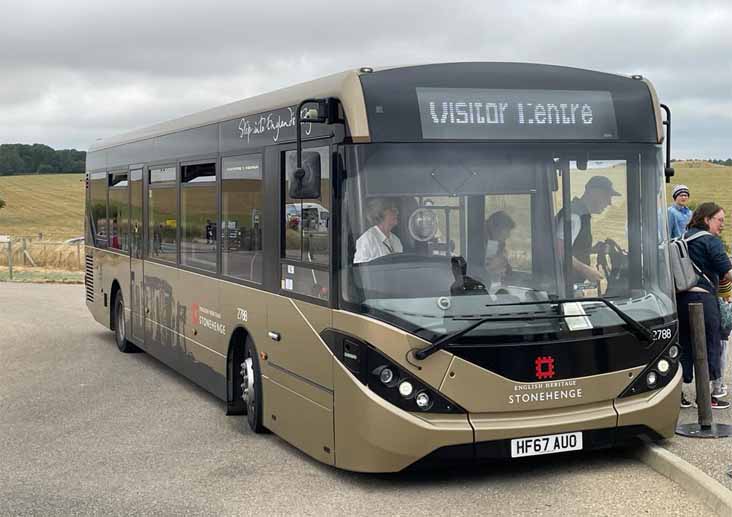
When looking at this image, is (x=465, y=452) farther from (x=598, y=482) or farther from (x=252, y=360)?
(x=252, y=360)

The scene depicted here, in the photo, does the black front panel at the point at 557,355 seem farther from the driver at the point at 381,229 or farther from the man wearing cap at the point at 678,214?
the man wearing cap at the point at 678,214

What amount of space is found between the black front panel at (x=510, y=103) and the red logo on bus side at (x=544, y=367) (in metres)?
1.50

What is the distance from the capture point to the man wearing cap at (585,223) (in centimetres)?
743

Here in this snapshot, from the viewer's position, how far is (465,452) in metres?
7.07

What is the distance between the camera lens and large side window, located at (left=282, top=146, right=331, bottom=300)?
7.53 m

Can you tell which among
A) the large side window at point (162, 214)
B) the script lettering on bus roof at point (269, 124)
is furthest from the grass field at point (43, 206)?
the script lettering on bus roof at point (269, 124)

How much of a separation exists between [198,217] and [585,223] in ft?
15.3

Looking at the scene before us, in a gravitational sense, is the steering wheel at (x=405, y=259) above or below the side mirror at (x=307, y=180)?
below

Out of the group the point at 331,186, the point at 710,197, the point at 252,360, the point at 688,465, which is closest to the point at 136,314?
the point at 252,360

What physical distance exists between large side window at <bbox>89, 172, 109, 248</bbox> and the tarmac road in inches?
180

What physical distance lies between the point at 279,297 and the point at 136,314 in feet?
18.5

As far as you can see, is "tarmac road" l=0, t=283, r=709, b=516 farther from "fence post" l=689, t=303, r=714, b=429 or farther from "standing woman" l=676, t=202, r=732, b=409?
"standing woman" l=676, t=202, r=732, b=409

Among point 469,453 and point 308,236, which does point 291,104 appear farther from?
point 469,453

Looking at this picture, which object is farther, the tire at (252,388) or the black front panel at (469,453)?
the tire at (252,388)
